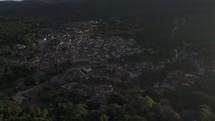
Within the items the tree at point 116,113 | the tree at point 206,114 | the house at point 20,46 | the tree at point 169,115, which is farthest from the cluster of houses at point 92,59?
the tree at point 169,115

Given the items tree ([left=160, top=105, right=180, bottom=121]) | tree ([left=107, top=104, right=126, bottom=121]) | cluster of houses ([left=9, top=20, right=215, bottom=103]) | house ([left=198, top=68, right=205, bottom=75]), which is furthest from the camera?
house ([left=198, top=68, right=205, bottom=75])

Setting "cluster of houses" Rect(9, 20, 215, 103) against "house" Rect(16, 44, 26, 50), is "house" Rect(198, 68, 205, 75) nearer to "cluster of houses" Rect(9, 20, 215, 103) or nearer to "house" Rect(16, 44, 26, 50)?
"cluster of houses" Rect(9, 20, 215, 103)

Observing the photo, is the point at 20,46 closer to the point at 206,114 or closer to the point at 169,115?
the point at 169,115

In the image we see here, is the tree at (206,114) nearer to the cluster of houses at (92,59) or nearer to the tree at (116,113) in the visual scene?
the tree at (116,113)

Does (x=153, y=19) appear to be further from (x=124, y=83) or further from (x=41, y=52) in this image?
(x=124, y=83)

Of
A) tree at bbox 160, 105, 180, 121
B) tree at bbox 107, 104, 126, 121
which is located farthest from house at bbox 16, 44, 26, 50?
tree at bbox 160, 105, 180, 121

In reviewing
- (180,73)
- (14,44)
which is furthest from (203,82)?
(14,44)

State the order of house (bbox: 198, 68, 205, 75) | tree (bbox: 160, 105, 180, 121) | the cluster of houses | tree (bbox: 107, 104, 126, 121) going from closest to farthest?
tree (bbox: 107, 104, 126, 121) < tree (bbox: 160, 105, 180, 121) < the cluster of houses < house (bbox: 198, 68, 205, 75)

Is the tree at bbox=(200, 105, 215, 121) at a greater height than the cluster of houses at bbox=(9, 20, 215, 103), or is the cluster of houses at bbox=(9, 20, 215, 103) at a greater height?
the tree at bbox=(200, 105, 215, 121)

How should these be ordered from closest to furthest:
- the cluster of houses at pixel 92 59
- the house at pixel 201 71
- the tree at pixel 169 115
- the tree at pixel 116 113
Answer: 1. the tree at pixel 116 113
2. the tree at pixel 169 115
3. the cluster of houses at pixel 92 59
4. the house at pixel 201 71

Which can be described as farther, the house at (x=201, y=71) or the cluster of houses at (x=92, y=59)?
the house at (x=201, y=71)

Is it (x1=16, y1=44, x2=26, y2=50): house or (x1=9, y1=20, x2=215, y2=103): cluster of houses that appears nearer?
(x1=9, y1=20, x2=215, y2=103): cluster of houses
